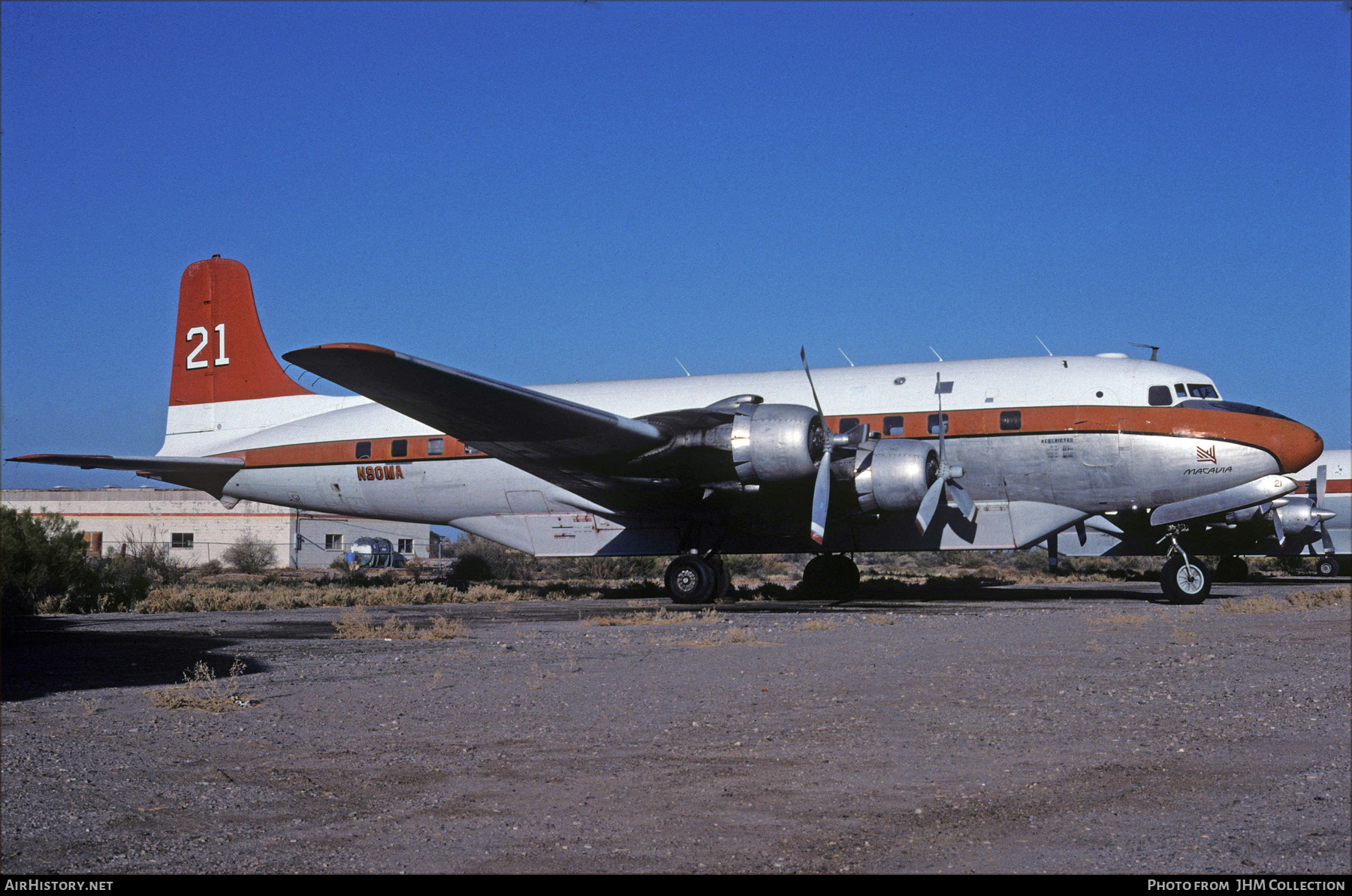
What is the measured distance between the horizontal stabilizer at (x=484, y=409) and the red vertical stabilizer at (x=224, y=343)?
7.88 metres

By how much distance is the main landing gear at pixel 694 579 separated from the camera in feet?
57.1

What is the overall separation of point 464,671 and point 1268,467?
13403 millimetres

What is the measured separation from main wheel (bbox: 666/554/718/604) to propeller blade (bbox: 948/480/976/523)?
406 cm

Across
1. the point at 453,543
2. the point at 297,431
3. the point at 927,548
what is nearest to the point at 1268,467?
the point at 927,548

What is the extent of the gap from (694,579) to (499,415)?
4.45 meters

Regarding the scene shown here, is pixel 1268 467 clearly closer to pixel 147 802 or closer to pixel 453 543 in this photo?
pixel 147 802

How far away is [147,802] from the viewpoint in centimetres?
473

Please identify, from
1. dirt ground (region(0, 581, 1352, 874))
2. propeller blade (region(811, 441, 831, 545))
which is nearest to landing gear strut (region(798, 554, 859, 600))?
propeller blade (region(811, 441, 831, 545))

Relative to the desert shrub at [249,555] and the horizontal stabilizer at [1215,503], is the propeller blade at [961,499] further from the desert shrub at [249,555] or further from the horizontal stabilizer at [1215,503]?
the desert shrub at [249,555]

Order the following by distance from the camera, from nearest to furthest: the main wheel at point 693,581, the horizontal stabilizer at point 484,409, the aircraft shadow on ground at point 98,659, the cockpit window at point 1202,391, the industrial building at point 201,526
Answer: the aircraft shadow on ground at point 98,659, the horizontal stabilizer at point 484,409, the cockpit window at point 1202,391, the main wheel at point 693,581, the industrial building at point 201,526

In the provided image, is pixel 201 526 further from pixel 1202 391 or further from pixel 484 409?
pixel 1202 391

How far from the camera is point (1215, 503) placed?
1683cm

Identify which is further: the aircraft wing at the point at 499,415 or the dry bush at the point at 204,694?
the aircraft wing at the point at 499,415

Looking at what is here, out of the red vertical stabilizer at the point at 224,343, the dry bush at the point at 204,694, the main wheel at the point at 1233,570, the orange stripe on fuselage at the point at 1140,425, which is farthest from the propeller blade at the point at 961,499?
the main wheel at the point at 1233,570
